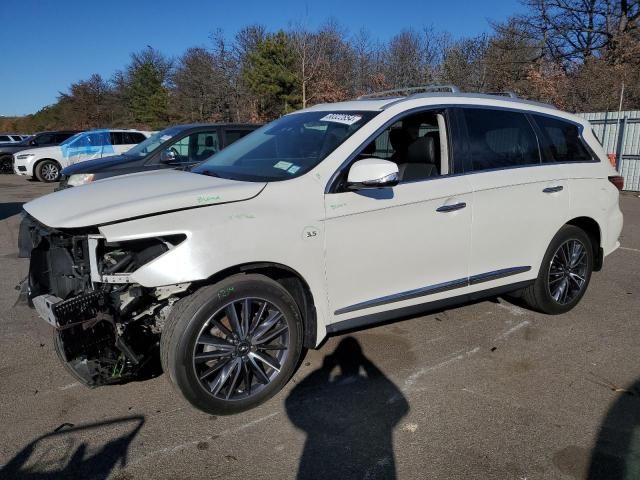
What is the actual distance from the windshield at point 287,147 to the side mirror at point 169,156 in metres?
4.03

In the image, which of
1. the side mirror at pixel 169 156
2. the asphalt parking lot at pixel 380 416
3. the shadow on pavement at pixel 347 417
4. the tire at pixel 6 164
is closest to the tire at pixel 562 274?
the asphalt parking lot at pixel 380 416

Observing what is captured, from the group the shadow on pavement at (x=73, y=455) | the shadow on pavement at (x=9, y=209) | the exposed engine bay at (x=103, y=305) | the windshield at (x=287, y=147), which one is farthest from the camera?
the shadow on pavement at (x=9, y=209)

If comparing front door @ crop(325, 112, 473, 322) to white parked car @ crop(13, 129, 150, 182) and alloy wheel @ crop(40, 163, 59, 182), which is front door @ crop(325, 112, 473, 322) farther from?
alloy wheel @ crop(40, 163, 59, 182)

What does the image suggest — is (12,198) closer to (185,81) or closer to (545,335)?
(545,335)

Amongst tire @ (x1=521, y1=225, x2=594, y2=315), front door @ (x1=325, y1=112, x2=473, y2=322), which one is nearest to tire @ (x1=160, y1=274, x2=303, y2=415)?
front door @ (x1=325, y1=112, x2=473, y2=322)

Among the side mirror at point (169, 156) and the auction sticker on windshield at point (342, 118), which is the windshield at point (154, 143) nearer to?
the side mirror at point (169, 156)

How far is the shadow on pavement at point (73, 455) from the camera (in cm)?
260

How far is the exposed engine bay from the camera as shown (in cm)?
280

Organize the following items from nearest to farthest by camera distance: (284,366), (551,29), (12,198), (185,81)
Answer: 1. (284,366)
2. (12,198)
3. (551,29)
4. (185,81)

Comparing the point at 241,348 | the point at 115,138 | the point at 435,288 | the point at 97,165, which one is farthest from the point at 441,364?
the point at 115,138

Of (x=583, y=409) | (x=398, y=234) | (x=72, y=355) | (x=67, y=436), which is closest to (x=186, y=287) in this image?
(x=72, y=355)

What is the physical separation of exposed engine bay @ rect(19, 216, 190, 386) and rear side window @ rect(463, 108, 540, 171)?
2391 millimetres

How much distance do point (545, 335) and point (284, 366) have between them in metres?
2.38

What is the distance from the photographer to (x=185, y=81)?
142ft
